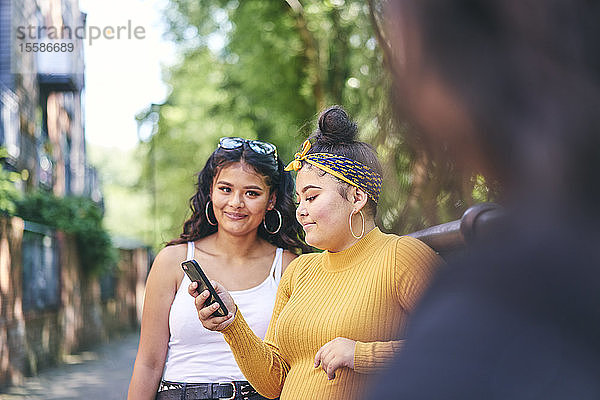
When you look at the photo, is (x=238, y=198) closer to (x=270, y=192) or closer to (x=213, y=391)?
(x=270, y=192)

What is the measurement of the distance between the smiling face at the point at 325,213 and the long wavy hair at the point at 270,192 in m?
1.01

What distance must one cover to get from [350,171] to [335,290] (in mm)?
330

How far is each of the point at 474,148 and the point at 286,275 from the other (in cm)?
171

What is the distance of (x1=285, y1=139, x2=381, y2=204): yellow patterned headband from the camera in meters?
2.21

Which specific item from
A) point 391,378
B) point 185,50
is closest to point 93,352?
point 185,50

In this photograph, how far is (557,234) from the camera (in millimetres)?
773

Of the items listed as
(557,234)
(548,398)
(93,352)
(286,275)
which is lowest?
(93,352)

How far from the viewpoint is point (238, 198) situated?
3.17 meters

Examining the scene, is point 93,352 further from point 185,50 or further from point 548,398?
point 548,398

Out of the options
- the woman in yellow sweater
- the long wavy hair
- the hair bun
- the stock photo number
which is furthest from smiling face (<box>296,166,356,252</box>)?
the stock photo number

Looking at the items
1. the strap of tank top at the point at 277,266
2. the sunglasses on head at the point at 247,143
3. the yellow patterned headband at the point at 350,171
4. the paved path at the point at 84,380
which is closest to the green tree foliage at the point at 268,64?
the yellow patterned headband at the point at 350,171

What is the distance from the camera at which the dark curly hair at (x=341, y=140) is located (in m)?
2.25

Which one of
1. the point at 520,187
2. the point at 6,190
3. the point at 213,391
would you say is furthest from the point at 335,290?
the point at 6,190

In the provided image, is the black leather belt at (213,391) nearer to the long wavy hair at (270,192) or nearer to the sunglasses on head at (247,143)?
the long wavy hair at (270,192)
